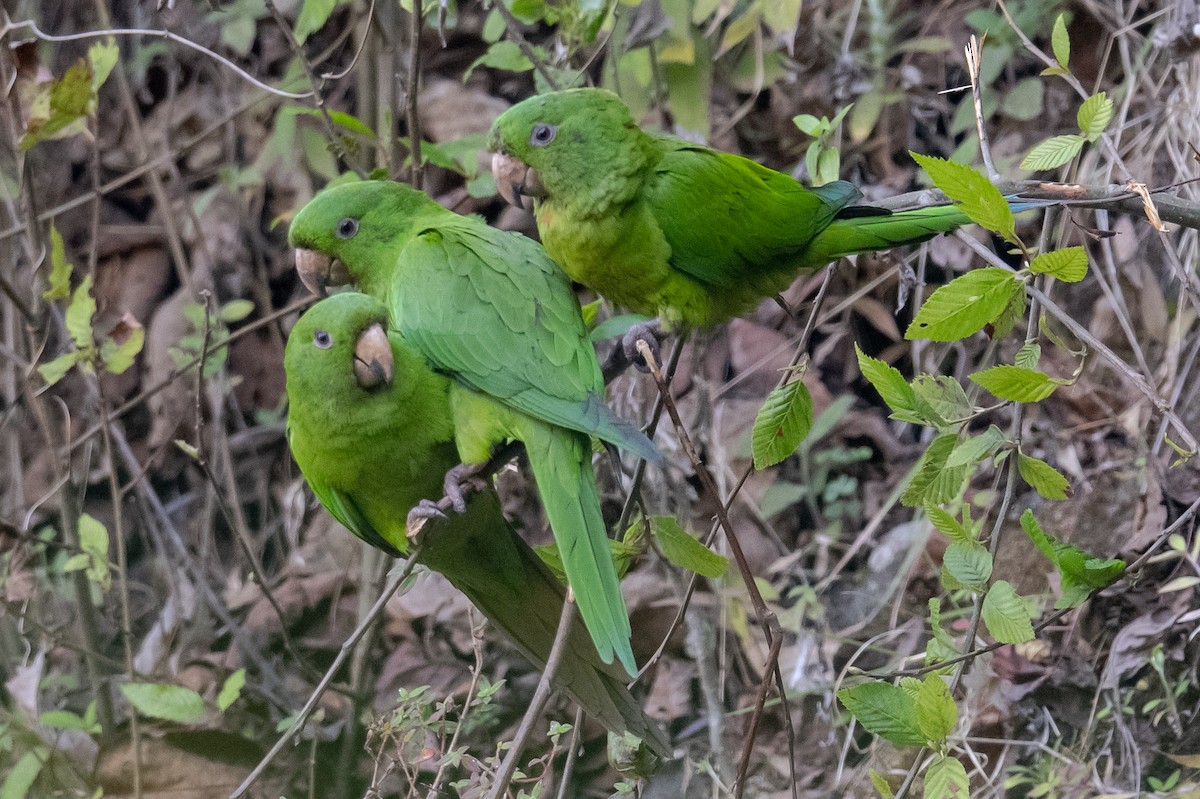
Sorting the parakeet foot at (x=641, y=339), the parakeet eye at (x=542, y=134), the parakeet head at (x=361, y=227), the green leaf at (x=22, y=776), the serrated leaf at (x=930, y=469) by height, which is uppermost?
the parakeet eye at (x=542, y=134)

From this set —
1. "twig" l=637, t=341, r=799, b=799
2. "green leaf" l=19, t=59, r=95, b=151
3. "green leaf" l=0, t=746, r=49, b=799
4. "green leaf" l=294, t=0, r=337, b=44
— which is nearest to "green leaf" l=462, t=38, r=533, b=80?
"green leaf" l=294, t=0, r=337, b=44

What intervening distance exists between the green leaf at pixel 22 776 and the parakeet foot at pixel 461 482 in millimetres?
1776

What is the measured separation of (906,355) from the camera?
10.8 ft

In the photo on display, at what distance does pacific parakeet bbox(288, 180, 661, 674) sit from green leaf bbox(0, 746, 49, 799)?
1726 millimetres

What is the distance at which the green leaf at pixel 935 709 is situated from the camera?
4.27ft

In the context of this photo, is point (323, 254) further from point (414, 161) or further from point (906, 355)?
point (906, 355)

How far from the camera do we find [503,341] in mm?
1673

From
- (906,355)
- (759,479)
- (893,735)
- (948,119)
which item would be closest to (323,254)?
(893,735)

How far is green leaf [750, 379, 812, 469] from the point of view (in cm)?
146

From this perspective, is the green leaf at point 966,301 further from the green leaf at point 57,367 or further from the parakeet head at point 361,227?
the green leaf at point 57,367

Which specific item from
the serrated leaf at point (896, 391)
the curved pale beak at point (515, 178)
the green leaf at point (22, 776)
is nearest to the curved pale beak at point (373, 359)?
the curved pale beak at point (515, 178)

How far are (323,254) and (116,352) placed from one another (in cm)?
72

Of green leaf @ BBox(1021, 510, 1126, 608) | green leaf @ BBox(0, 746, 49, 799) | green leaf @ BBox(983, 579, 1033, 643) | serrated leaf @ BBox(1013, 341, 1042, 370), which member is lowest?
green leaf @ BBox(0, 746, 49, 799)

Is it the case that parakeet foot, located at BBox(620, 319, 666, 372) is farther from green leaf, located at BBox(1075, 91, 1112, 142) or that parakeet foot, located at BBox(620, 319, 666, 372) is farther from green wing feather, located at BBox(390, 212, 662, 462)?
green leaf, located at BBox(1075, 91, 1112, 142)
